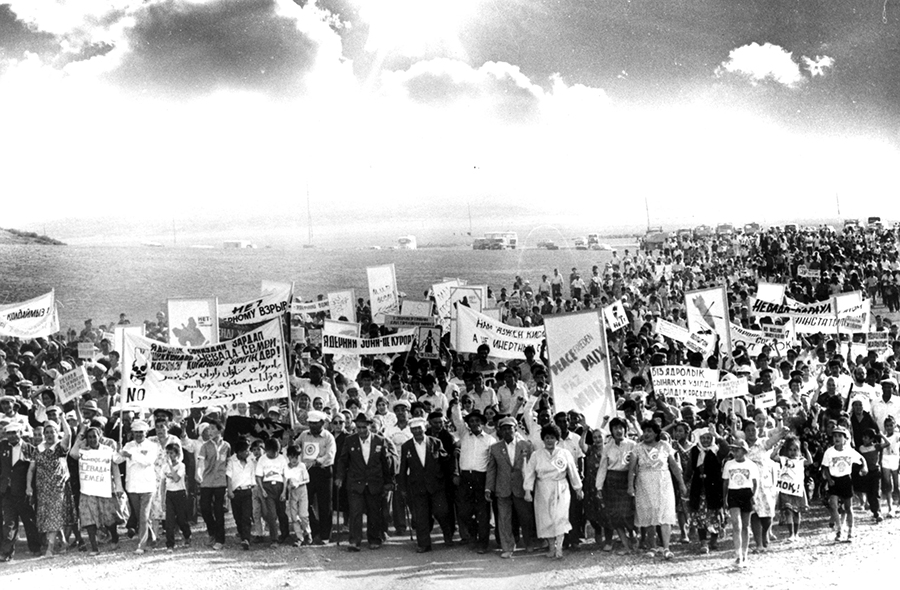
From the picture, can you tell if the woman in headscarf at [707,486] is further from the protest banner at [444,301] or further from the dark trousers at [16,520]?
the protest banner at [444,301]

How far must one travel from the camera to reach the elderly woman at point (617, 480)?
11164mm

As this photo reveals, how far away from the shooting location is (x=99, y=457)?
11664mm

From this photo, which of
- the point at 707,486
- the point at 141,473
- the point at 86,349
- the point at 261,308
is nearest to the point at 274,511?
the point at 141,473

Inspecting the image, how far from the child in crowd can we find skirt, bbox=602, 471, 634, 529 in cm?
410

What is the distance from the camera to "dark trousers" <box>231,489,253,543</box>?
11.8m

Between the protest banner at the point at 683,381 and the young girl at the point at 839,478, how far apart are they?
2.16 metres

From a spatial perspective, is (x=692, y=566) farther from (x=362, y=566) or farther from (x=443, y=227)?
(x=443, y=227)

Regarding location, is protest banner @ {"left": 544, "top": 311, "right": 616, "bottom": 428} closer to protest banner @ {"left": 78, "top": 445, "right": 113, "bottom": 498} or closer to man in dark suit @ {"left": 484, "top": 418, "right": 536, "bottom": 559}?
man in dark suit @ {"left": 484, "top": 418, "right": 536, "bottom": 559}

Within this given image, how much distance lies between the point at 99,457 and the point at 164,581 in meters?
2.13

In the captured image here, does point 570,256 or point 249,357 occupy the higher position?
point 570,256

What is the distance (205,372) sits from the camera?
1262 centimetres

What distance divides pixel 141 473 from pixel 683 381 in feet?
24.8

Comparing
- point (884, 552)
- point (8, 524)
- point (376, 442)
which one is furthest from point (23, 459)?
point (884, 552)

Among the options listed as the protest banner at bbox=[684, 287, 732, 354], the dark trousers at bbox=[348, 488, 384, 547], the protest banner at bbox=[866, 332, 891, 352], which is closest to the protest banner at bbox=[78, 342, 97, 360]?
the dark trousers at bbox=[348, 488, 384, 547]
